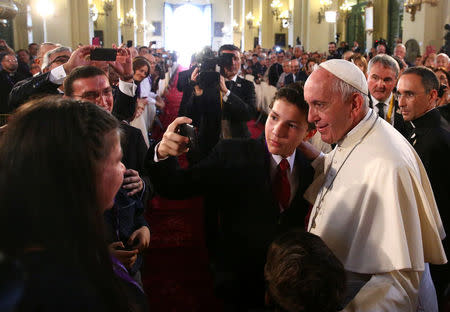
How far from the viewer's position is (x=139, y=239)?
7.79 feet

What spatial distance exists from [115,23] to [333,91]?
88.0ft

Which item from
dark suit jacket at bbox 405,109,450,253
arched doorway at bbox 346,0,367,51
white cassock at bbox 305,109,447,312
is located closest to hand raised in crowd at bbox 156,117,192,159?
white cassock at bbox 305,109,447,312

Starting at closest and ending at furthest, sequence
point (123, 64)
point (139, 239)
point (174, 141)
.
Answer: point (174, 141) → point (139, 239) → point (123, 64)

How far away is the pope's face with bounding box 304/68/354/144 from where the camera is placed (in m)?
2.28

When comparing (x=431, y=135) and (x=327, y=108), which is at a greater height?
(x=327, y=108)

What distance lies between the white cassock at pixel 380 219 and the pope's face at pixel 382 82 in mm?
2188

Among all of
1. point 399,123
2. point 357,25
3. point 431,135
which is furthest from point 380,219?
point 357,25

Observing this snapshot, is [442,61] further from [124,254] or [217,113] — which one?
[124,254]

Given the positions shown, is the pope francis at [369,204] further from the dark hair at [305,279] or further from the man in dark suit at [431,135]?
the man in dark suit at [431,135]

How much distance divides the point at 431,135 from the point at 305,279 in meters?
2.08

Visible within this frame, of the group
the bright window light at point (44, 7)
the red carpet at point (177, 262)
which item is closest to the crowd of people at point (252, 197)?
the red carpet at point (177, 262)

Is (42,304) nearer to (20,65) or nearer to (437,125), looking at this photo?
(437,125)

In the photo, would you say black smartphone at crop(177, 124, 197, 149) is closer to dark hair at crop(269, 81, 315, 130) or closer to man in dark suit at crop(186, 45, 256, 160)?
dark hair at crop(269, 81, 315, 130)

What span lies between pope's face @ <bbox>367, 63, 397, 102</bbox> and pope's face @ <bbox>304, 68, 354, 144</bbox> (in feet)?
7.27
